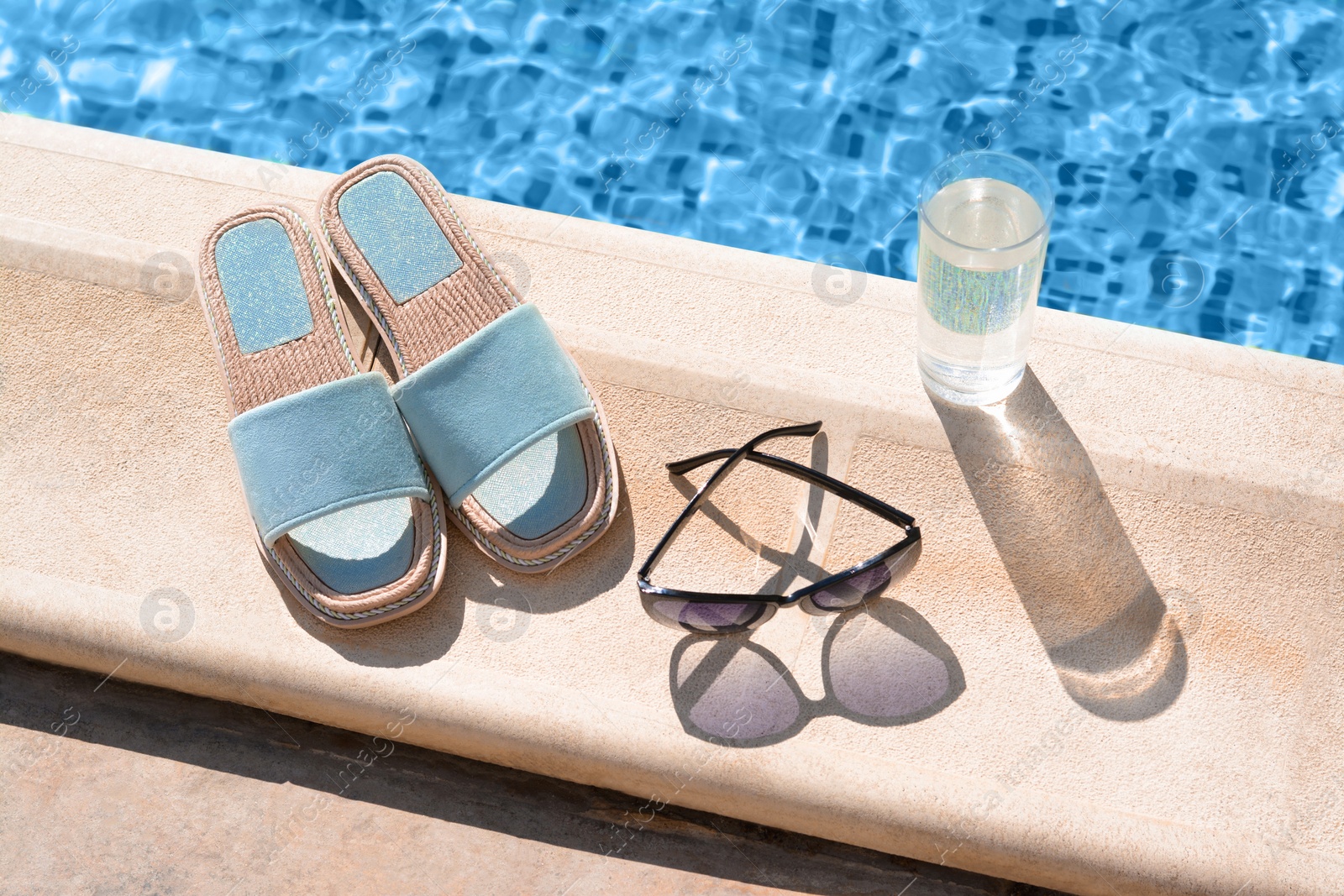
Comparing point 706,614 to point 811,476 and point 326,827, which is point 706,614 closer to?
point 811,476

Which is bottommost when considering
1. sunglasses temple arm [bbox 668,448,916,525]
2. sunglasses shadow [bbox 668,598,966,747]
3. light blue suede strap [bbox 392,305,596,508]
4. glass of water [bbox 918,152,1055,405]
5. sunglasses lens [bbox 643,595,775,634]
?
sunglasses shadow [bbox 668,598,966,747]

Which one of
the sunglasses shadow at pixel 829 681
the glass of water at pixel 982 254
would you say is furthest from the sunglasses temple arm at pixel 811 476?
the glass of water at pixel 982 254

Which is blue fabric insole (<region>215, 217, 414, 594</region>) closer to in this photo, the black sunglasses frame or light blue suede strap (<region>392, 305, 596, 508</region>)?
light blue suede strap (<region>392, 305, 596, 508</region>)

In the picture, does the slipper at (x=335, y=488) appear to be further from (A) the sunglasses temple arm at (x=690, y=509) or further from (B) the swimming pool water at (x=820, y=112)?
(B) the swimming pool water at (x=820, y=112)

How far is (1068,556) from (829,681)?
0.63m

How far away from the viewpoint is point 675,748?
7.97 ft

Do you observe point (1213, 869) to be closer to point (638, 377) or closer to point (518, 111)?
point (638, 377)

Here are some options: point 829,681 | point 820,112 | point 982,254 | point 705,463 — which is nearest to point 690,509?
point 705,463

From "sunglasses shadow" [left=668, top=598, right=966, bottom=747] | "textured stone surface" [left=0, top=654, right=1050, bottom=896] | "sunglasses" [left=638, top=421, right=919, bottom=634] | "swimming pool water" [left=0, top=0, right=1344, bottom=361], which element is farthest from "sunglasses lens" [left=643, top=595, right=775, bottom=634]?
"swimming pool water" [left=0, top=0, right=1344, bottom=361]

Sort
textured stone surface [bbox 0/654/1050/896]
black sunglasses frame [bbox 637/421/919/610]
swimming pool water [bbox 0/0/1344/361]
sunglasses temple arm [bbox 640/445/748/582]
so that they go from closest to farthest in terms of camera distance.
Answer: black sunglasses frame [bbox 637/421/919/610] < sunglasses temple arm [bbox 640/445/748/582] < textured stone surface [bbox 0/654/1050/896] < swimming pool water [bbox 0/0/1344/361]

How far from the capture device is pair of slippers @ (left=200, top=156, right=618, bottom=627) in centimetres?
254

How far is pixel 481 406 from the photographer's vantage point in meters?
2.58

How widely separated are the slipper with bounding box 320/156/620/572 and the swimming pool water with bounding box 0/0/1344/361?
50.2 inches

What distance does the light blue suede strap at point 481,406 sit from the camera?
2566 mm
